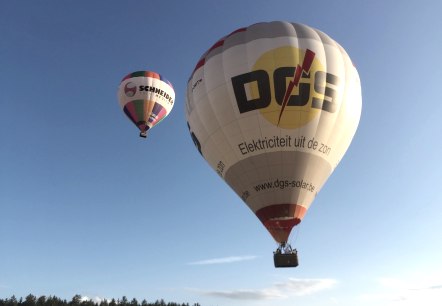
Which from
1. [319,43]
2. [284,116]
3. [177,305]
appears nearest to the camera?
[284,116]

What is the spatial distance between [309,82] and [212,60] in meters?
5.95

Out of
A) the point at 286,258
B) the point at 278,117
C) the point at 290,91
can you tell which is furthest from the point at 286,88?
the point at 286,258

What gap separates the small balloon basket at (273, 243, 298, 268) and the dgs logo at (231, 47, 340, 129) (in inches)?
262

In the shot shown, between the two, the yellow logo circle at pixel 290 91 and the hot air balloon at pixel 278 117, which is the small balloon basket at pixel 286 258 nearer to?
the hot air balloon at pixel 278 117

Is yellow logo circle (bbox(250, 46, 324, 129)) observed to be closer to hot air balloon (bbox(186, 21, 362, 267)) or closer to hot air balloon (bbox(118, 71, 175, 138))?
hot air balloon (bbox(186, 21, 362, 267))

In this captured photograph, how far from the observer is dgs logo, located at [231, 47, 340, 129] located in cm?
2031

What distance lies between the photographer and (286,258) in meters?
19.9

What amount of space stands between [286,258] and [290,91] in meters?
8.88

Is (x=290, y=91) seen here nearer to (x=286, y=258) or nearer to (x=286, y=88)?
(x=286, y=88)

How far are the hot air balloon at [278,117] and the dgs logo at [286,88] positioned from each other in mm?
54

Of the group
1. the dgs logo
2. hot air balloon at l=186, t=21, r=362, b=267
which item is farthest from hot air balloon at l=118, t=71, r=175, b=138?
the dgs logo

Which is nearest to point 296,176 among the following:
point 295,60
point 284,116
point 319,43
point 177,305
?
point 284,116

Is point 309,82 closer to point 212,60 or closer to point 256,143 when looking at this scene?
point 256,143

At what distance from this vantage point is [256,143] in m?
20.7
